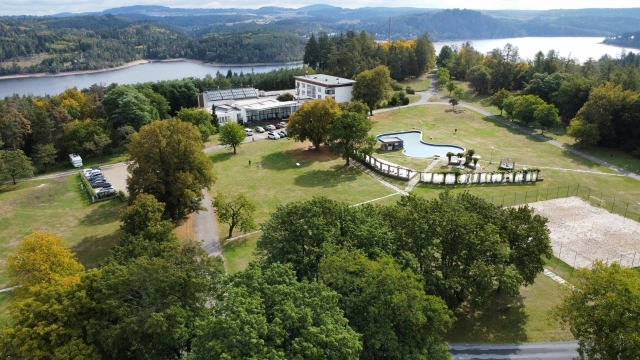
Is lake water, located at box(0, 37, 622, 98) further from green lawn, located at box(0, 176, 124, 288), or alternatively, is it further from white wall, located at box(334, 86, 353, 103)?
green lawn, located at box(0, 176, 124, 288)

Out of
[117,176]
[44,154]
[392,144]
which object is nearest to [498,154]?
[392,144]

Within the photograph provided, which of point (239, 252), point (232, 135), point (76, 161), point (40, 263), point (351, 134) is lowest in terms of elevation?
point (239, 252)

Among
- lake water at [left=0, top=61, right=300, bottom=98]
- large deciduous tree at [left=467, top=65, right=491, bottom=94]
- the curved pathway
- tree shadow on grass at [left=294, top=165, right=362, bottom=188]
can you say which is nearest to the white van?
→ tree shadow on grass at [left=294, top=165, right=362, bottom=188]

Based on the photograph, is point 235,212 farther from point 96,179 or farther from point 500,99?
point 500,99

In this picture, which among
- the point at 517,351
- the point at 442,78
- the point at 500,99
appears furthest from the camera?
the point at 442,78

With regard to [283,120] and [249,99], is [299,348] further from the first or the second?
[249,99]

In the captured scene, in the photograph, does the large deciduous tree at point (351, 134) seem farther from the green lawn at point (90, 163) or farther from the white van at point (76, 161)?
the white van at point (76, 161)
